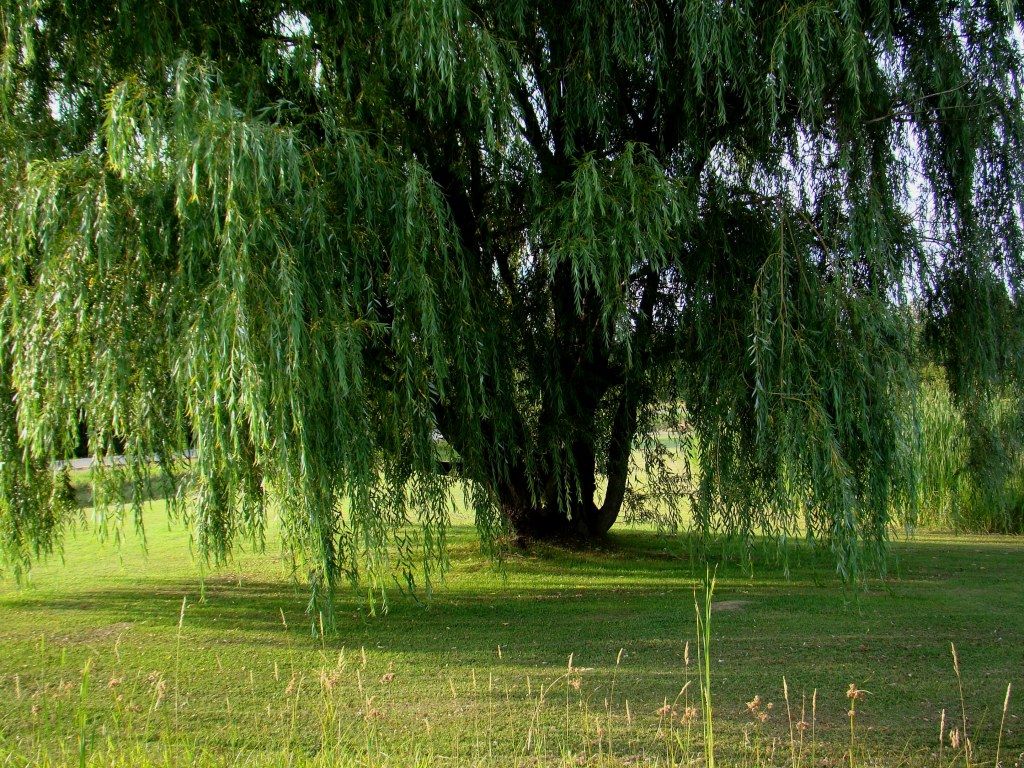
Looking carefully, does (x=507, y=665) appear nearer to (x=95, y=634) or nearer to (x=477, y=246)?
(x=477, y=246)

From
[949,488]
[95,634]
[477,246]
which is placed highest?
[477,246]

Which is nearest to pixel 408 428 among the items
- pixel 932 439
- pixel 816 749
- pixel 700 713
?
pixel 700 713

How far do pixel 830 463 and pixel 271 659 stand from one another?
3390 mm

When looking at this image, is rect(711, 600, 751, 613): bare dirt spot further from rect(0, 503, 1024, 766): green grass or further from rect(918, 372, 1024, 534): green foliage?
rect(918, 372, 1024, 534): green foliage

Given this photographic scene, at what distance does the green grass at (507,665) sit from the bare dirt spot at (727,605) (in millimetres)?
39

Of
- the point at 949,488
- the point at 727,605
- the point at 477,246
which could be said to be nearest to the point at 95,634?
the point at 477,246

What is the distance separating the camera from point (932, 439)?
34.7ft

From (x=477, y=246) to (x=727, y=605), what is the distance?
3.26 m

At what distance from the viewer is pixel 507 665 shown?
486cm

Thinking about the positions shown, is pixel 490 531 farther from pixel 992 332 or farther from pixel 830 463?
pixel 992 332

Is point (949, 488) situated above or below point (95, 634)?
above

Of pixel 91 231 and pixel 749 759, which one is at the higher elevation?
pixel 91 231

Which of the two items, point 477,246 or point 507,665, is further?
point 477,246

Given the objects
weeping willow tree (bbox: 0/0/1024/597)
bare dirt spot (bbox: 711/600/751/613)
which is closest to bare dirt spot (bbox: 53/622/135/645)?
weeping willow tree (bbox: 0/0/1024/597)
